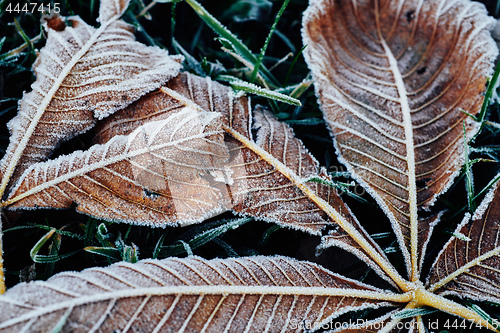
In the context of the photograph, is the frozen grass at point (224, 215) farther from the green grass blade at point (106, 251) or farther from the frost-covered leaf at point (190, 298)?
the frost-covered leaf at point (190, 298)

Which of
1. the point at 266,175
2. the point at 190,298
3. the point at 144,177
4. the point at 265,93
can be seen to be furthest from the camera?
the point at 265,93

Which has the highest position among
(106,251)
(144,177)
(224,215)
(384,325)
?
(144,177)

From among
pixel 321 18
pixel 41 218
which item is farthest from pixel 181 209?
pixel 321 18

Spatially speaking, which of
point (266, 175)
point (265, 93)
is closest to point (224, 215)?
point (266, 175)

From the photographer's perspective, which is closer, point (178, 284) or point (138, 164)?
point (178, 284)

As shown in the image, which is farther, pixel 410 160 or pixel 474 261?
pixel 410 160

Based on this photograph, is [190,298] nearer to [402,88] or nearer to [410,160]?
[410,160]

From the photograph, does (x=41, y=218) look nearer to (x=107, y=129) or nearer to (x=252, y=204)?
(x=107, y=129)

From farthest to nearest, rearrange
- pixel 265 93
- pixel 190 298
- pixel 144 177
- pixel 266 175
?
1. pixel 265 93
2. pixel 266 175
3. pixel 144 177
4. pixel 190 298
